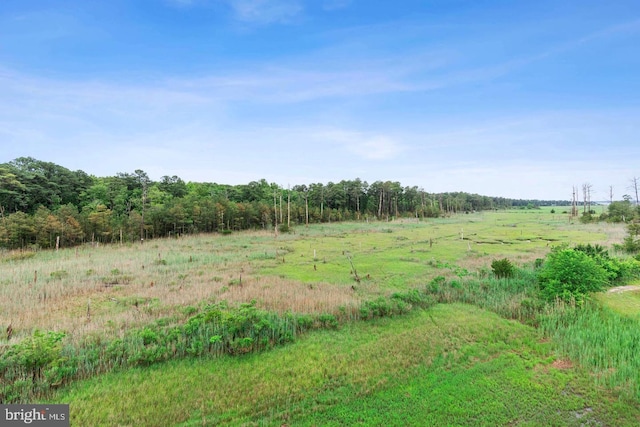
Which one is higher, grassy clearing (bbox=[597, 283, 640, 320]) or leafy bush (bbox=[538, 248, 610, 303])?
leafy bush (bbox=[538, 248, 610, 303])

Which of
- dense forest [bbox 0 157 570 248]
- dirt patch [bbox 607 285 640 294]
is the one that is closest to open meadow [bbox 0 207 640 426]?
dirt patch [bbox 607 285 640 294]

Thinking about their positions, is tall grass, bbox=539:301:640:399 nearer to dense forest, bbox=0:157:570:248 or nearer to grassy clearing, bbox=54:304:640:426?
grassy clearing, bbox=54:304:640:426

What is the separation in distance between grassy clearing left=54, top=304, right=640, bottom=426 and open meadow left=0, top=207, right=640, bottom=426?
0.03m

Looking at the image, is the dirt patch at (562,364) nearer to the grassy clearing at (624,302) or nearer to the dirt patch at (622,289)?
the grassy clearing at (624,302)

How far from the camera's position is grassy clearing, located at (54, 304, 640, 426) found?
14.9 ft

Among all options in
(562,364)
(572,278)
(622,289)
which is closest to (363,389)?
(562,364)

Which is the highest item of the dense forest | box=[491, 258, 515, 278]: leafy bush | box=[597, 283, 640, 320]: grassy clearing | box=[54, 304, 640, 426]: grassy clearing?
the dense forest

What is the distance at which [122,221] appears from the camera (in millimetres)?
30344

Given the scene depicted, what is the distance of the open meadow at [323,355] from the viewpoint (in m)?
4.71

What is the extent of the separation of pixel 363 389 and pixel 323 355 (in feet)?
4.71

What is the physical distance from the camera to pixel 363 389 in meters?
5.22

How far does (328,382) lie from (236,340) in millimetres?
2498

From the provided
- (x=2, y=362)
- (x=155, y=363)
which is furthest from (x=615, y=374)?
(x=2, y=362)

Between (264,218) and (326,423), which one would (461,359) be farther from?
(264,218)
